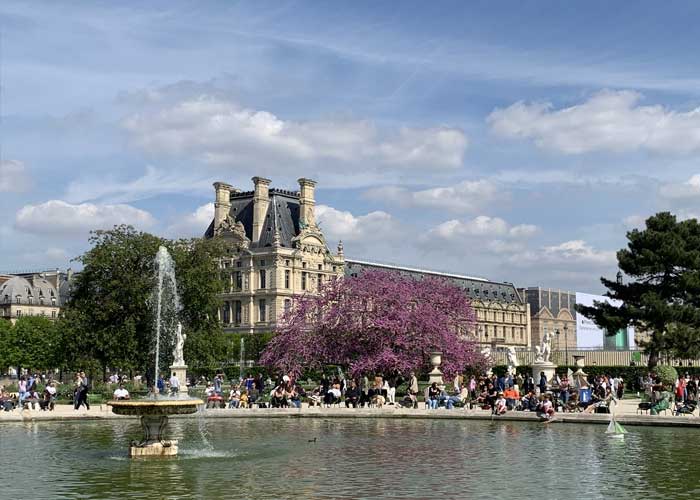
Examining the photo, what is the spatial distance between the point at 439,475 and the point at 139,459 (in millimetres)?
6919

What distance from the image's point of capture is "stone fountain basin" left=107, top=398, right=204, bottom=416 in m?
20.5

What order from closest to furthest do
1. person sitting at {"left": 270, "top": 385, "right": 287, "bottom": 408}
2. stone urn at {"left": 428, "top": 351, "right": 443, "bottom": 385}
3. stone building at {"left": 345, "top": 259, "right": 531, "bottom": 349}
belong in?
person sitting at {"left": 270, "top": 385, "right": 287, "bottom": 408}
stone urn at {"left": 428, "top": 351, "right": 443, "bottom": 385}
stone building at {"left": 345, "top": 259, "right": 531, "bottom": 349}

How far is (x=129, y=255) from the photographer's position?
58.0 meters

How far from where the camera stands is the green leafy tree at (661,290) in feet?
178

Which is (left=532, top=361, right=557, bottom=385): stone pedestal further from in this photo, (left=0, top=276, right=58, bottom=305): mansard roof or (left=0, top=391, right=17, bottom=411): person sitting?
(left=0, top=276, right=58, bottom=305): mansard roof

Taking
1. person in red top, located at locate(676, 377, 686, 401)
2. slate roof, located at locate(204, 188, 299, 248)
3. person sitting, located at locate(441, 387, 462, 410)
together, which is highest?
slate roof, located at locate(204, 188, 299, 248)

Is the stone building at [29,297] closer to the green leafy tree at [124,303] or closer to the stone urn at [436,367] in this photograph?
the green leafy tree at [124,303]

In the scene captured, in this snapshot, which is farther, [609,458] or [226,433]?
[226,433]

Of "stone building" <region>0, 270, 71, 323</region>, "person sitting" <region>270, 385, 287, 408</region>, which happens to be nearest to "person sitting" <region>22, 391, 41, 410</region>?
"person sitting" <region>270, 385, 287, 408</region>

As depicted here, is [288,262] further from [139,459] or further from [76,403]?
[139,459]

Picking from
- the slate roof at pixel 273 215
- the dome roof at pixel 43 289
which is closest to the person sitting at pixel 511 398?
the slate roof at pixel 273 215

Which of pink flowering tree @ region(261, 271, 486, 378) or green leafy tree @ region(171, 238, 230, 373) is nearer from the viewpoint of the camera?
pink flowering tree @ region(261, 271, 486, 378)

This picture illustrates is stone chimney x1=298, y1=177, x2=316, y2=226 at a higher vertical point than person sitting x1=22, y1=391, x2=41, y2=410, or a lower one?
higher

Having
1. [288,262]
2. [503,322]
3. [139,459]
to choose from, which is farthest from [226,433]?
[503,322]
